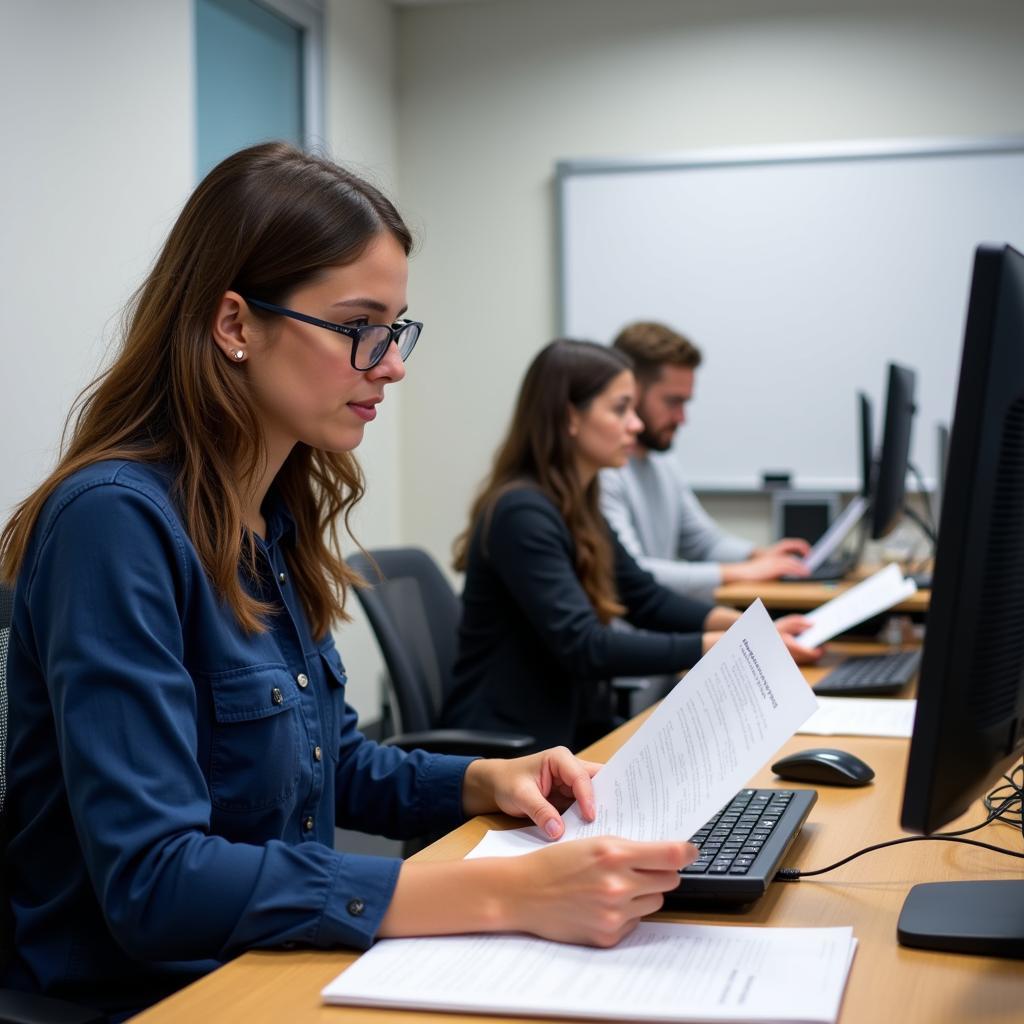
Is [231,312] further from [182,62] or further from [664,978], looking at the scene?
[182,62]

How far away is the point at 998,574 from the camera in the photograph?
0.77 meters

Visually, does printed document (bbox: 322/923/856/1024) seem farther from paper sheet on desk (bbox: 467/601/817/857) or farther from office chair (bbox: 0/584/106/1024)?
office chair (bbox: 0/584/106/1024)

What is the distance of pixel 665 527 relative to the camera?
3824 mm

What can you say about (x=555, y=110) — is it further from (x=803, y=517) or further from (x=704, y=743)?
(x=704, y=743)

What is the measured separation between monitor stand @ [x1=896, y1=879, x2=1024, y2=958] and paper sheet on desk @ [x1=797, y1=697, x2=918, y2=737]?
63cm

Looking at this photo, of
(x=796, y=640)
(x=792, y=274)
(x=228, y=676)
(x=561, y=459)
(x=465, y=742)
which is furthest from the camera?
(x=792, y=274)

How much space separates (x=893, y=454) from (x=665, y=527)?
3.70 feet

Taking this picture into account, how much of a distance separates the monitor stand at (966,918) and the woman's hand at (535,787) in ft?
0.94

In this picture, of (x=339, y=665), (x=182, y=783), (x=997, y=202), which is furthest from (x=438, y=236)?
(x=182, y=783)

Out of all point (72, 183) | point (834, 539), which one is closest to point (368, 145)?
point (72, 183)

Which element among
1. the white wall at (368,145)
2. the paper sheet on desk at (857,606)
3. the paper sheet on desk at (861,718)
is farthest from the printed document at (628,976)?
the white wall at (368,145)

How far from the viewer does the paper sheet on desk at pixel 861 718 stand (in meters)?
1.66

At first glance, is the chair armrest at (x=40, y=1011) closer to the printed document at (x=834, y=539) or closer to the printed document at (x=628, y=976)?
the printed document at (x=628, y=976)

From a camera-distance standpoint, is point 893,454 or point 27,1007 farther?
point 893,454
